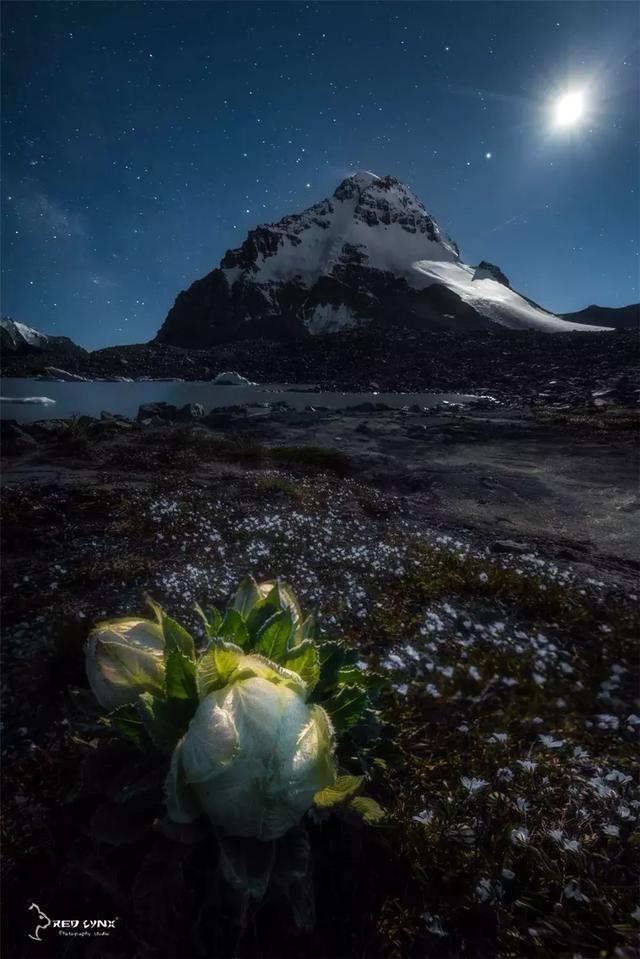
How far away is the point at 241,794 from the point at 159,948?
899mm

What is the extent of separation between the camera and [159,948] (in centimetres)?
175

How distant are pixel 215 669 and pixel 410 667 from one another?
9.46 ft

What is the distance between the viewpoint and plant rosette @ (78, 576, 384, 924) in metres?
1.46

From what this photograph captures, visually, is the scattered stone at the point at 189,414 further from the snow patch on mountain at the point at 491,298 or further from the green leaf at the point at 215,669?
the snow patch on mountain at the point at 491,298

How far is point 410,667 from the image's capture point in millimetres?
4078

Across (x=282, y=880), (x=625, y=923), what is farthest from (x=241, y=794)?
(x=625, y=923)

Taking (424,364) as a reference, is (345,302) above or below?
above

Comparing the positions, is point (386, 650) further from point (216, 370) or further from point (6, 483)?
point (216, 370)

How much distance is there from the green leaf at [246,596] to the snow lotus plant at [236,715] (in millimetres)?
219

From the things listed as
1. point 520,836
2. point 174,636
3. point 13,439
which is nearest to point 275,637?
point 174,636

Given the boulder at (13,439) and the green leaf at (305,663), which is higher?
the green leaf at (305,663)

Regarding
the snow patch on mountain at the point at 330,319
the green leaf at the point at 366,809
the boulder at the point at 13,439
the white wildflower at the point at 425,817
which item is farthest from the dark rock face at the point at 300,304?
the green leaf at the point at 366,809

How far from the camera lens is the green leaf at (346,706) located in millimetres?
1947

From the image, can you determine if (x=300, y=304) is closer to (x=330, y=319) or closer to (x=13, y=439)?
(x=330, y=319)
